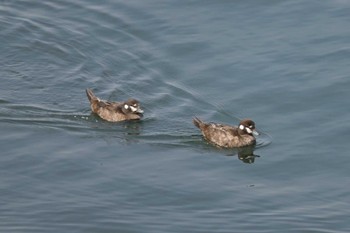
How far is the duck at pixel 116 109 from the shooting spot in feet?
87.8

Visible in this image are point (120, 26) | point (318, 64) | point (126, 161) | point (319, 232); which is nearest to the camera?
point (319, 232)

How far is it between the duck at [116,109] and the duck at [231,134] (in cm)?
186

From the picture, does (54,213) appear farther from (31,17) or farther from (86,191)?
(31,17)

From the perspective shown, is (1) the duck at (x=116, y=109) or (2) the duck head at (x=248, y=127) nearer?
(2) the duck head at (x=248, y=127)

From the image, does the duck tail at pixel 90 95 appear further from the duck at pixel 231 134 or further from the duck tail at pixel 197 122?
the duck at pixel 231 134

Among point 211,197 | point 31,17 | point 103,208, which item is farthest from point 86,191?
point 31,17

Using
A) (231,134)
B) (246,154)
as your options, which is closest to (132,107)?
(231,134)

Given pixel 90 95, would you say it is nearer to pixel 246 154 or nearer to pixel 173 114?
pixel 173 114

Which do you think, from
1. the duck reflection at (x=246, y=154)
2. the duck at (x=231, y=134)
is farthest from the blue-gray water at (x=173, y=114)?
the duck at (x=231, y=134)

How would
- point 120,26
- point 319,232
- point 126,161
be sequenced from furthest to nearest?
point 120,26
point 126,161
point 319,232

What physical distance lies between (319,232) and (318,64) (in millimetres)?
10048

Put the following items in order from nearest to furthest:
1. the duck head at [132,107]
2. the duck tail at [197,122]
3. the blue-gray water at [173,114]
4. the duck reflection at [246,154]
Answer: the blue-gray water at [173,114]
the duck reflection at [246,154]
the duck tail at [197,122]
the duck head at [132,107]

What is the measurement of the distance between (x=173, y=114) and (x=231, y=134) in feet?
6.93

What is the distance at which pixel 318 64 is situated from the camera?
98.7 feet
